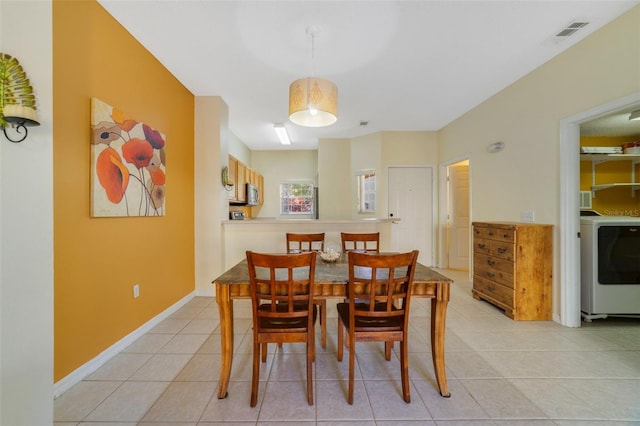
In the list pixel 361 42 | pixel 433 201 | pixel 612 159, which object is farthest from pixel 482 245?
pixel 361 42

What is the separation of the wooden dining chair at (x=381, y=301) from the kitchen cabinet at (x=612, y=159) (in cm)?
309

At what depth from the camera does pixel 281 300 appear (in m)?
1.44

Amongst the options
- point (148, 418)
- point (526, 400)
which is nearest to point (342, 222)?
point (526, 400)

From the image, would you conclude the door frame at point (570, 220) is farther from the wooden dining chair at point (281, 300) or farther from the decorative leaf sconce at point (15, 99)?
the decorative leaf sconce at point (15, 99)

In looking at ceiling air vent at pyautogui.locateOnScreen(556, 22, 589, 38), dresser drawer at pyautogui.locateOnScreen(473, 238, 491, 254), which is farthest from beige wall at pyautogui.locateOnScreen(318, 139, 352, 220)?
ceiling air vent at pyautogui.locateOnScreen(556, 22, 589, 38)

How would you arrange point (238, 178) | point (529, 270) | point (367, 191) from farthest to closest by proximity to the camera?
point (367, 191) → point (238, 178) → point (529, 270)

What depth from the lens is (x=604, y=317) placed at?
8.43ft

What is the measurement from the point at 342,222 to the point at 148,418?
2648mm

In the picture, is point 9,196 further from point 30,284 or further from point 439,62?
point 439,62

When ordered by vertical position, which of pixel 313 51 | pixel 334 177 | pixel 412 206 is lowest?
pixel 412 206

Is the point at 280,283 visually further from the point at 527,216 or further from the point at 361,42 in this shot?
the point at 527,216

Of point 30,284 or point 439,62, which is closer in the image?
point 30,284

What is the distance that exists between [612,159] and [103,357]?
18.0ft

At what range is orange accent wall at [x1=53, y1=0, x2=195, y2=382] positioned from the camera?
1.61 meters
